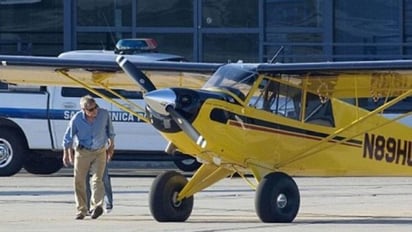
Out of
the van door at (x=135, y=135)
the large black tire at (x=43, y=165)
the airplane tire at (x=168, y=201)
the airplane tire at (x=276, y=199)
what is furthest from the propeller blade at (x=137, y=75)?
the large black tire at (x=43, y=165)

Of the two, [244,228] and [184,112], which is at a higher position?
[184,112]

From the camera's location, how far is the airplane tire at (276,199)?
1594 centimetres

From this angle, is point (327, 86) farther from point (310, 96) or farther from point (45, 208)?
point (45, 208)

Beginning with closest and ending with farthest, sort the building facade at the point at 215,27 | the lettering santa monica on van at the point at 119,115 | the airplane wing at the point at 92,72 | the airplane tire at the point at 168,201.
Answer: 1. the airplane tire at the point at 168,201
2. the airplane wing at the point at 92,72
3. the lettering santa monica on van at the point at 119,115
4. the building facade at the point at 215,27

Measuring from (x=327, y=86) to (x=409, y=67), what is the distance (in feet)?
5.02

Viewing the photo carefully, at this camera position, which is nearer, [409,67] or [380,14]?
[409,67]

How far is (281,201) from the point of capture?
16.1 metres

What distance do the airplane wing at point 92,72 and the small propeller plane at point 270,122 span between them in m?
0.02

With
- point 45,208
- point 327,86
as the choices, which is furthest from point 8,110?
point 327,86

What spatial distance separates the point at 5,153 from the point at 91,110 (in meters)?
8.85

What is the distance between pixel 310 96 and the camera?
17.5 metres

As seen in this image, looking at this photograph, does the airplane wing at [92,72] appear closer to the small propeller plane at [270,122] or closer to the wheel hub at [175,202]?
the small propeller plane at [270,122]

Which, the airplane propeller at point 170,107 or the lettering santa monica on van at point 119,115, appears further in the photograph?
the lettering santa monica on van at point 119,115

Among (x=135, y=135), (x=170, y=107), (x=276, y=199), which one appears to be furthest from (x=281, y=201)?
(x=135, y=135)
